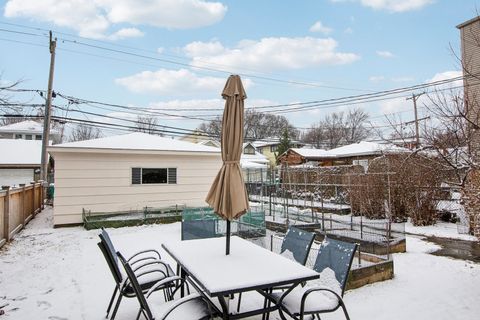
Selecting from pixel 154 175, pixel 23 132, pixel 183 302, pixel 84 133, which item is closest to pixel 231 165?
pixel 183 302

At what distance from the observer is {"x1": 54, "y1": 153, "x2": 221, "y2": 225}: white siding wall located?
10734 millimetres

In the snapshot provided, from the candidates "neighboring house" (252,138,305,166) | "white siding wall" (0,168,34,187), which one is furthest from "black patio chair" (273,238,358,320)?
"neighboring house" (252,138,305,166)

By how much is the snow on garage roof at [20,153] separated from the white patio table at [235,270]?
71.3 feet

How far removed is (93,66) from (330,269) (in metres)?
17.5

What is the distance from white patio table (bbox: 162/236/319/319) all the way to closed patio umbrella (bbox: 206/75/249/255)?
288mm

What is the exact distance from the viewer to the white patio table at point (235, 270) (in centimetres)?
282

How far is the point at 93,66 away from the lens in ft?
57.3

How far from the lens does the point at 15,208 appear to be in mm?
9359

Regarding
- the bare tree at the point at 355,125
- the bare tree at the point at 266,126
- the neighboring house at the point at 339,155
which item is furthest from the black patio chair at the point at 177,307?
the bare tree at the point at 355,125

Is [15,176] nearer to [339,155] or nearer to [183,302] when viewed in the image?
[339,155]

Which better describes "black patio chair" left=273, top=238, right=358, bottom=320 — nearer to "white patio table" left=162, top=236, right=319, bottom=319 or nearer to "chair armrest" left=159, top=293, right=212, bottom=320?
"white patio table" left=162, top=236, right=319, bottom=319

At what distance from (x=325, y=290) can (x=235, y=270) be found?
87cm

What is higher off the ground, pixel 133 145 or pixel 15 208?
pixel 133 145

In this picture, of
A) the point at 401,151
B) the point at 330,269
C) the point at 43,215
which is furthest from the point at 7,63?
the point at 401,151
